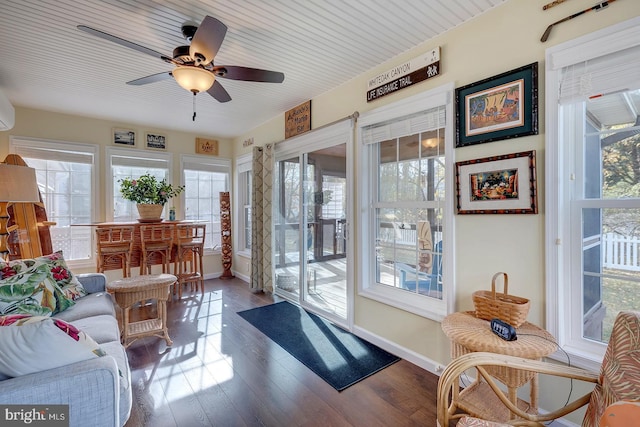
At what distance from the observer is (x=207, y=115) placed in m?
4.12

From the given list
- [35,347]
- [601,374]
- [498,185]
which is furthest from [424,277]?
[35,347]

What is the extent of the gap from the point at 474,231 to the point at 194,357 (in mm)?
2478

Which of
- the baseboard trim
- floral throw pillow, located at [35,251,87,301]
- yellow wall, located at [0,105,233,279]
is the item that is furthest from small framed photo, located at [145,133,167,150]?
the baseboard trim

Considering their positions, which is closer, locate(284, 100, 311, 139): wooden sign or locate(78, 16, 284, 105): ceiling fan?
locate(78, 16, 284, 105): ceiling fan

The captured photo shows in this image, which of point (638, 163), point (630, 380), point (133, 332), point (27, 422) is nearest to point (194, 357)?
point (133, 332)

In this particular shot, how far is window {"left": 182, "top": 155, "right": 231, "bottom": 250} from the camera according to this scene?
16.6 feet

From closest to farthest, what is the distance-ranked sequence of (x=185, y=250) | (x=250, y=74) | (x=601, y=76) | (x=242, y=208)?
(x=601, y=76) < (x=250, y=74) < (x=185, y=250) < (x=242, y=208)

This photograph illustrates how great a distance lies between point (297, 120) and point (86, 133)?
9.96 feet

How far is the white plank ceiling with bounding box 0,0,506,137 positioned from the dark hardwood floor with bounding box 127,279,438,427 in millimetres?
2571

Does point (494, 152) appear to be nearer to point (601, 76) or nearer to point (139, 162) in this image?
point (601, 76)

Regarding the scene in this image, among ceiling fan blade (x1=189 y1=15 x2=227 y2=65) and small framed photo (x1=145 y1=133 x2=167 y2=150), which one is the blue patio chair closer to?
ceiling fan blade (x1=189 y1=15 x2=227 y2=65)

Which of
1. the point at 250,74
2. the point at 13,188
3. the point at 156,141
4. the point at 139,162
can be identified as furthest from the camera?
the point at 156,141

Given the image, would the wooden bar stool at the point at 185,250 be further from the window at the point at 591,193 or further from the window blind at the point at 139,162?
the window at the point at 591,193

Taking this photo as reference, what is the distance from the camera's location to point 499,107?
191 centimetres
